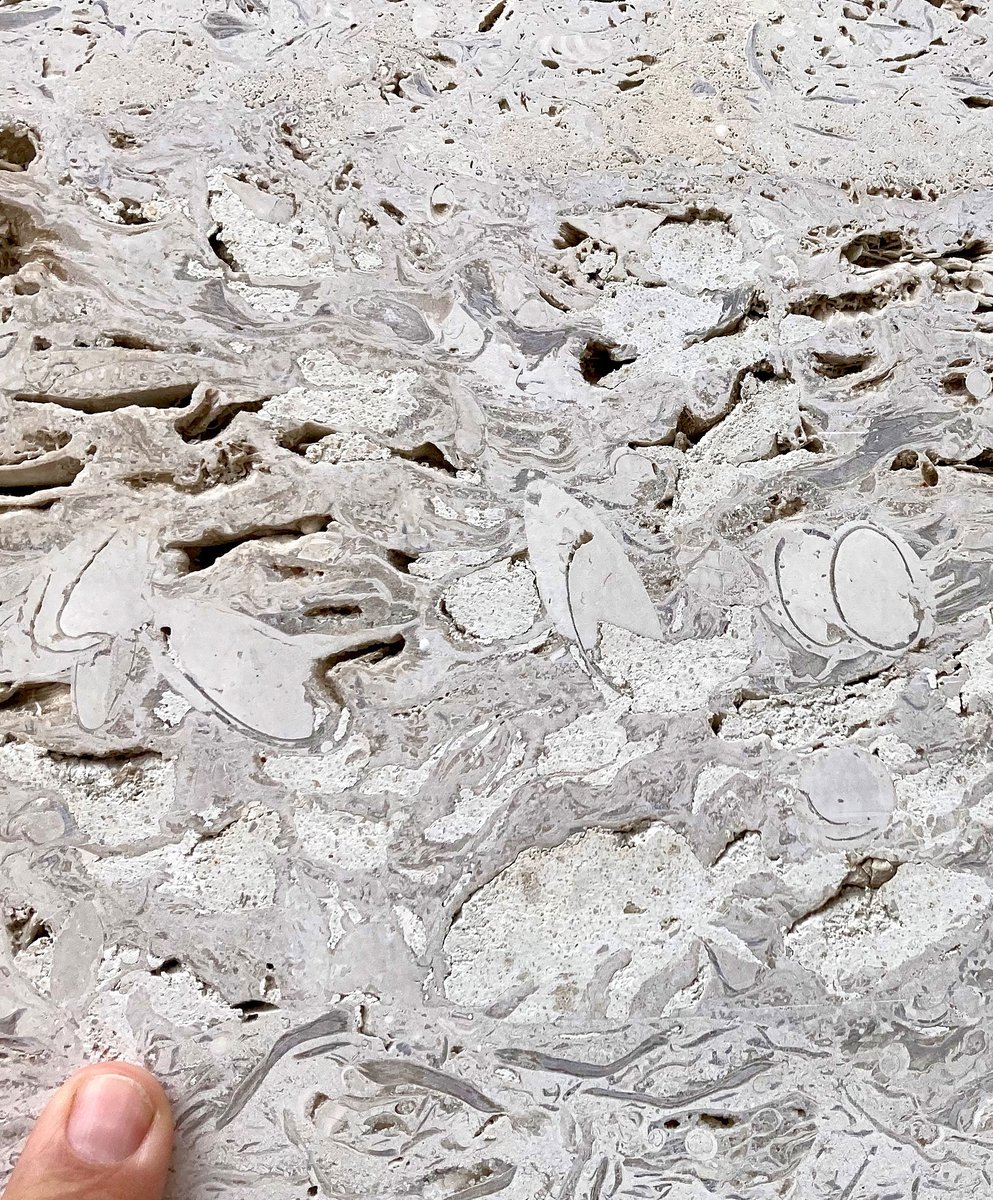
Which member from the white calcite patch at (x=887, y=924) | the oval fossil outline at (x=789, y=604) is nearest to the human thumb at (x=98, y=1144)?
the white calcite patch at (x=887, y=924)

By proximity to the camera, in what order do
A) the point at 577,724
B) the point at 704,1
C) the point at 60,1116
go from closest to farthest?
the point at 60,1116
the point at 577,724
the point at 704,1

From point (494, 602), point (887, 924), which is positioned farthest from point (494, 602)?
point (887, 924)

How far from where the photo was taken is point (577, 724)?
3.24ft

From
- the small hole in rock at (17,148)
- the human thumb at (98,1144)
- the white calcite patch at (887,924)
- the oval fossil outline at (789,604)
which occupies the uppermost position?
the small hole in rock at (17,148)

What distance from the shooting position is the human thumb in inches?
33.7

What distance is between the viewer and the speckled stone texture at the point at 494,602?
0.95 m

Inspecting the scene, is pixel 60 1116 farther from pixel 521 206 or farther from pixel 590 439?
pixel 521 206

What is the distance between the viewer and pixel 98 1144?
86 centimetres

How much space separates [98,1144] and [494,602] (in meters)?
0.77

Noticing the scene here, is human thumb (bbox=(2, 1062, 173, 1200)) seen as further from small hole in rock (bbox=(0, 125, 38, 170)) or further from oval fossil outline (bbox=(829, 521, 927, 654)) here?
small hole in rock (bbox=(0, 125, 38, 170))

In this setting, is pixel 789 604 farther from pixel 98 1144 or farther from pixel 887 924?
pixel 98 1144

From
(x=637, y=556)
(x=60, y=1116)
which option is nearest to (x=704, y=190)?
(x=637, y=556)

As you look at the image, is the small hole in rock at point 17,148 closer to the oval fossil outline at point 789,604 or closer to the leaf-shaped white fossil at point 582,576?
the leaf-shaped white fossil at point 582,576

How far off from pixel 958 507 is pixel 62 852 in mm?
1249
